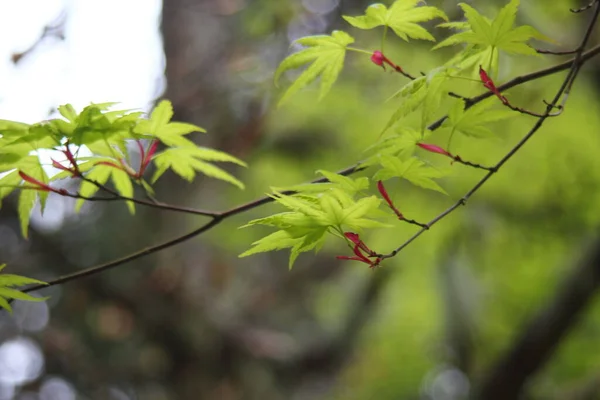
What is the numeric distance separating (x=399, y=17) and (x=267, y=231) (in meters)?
3.91

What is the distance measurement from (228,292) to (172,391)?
3.15 feet

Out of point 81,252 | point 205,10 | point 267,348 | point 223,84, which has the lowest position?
point 267,348

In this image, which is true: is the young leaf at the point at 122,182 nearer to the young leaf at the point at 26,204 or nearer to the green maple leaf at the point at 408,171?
the young leaf at the point at 26,204

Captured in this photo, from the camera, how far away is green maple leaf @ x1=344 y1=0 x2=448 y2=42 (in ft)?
3.31

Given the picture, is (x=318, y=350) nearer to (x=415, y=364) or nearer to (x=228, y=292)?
(x=228, y=292)

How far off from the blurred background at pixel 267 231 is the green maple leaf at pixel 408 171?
6.37ft

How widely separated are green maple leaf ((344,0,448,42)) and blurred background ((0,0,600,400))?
197cm

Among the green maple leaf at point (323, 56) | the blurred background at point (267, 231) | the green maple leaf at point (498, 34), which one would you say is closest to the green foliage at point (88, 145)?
the green maple leaf at point (323, 56)

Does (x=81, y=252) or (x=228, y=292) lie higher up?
(x=81, y=252)

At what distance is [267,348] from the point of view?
3924mm

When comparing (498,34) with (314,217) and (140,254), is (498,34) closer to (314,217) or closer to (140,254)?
(314,217)

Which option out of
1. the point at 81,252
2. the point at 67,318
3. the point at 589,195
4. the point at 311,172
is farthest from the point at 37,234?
the point at 589,195

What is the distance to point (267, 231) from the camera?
489 centimetres

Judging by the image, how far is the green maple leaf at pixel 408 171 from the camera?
98 cm
